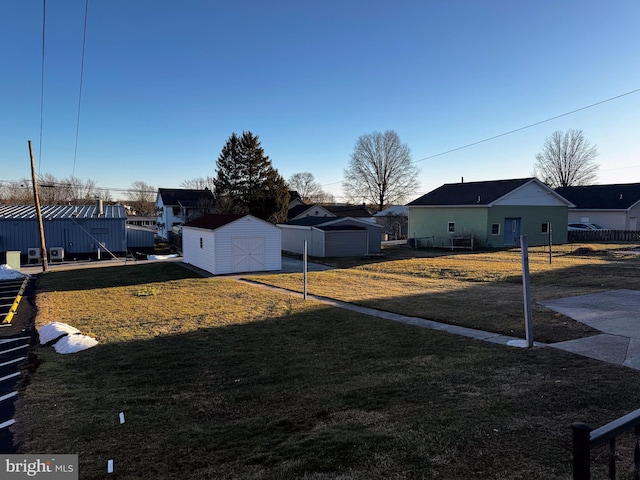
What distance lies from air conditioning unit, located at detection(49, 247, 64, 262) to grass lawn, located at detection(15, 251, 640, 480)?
24.5m

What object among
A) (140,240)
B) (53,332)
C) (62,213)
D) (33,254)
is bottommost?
(53,332)

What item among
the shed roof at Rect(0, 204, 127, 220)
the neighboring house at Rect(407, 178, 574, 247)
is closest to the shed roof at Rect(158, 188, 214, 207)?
the shed roof at Rect(0, 204, 127, 220)

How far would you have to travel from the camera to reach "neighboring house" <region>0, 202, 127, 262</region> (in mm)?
31234

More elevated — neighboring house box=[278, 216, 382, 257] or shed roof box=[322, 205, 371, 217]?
shed roof box=[322, 205, 371, 217]

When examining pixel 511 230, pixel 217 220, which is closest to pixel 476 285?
pixel 217 220

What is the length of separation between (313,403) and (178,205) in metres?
53.0

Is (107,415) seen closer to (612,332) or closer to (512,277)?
(612,332)

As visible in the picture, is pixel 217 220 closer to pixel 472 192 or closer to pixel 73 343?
pixel 73 343

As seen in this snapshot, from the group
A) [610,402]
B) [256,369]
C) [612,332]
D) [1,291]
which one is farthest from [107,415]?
[1,291]

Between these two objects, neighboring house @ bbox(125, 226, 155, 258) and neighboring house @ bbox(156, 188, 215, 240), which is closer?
neighboring house @ bbox(125, 226, 155, 258)

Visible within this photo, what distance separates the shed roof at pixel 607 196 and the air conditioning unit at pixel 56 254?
47.2 metres

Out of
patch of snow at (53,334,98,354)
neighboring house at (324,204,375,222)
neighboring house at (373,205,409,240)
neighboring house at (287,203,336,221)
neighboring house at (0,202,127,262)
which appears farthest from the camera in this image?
neighboring house at (324,204,375,222)

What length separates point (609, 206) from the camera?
42.1 metres

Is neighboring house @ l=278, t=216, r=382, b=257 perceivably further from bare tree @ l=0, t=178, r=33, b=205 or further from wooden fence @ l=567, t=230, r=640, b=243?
bare tree @ l=0, t=178, r=33, b=205
